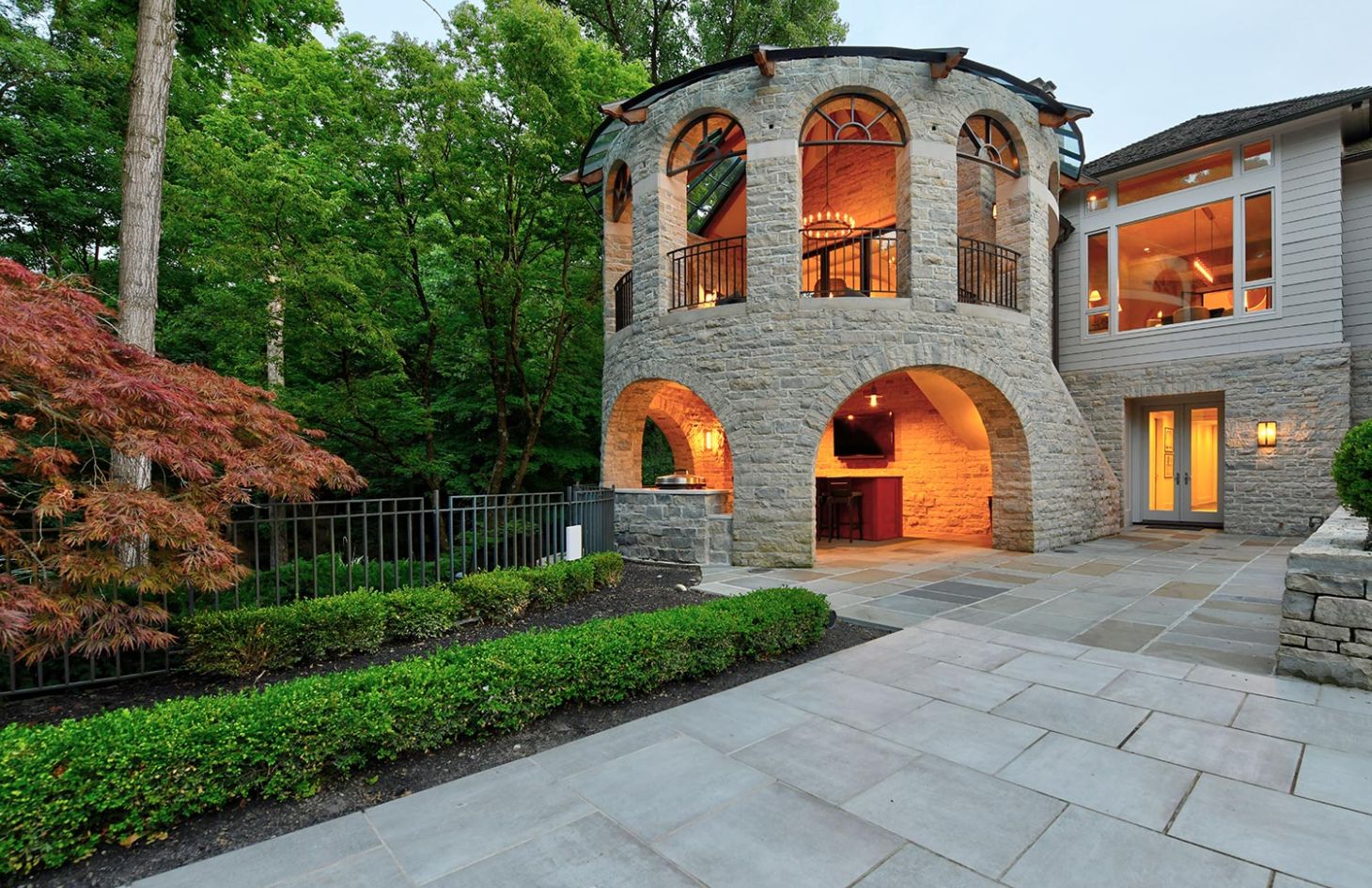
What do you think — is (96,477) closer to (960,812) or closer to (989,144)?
(960,812)

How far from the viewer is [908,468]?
37.7 ft

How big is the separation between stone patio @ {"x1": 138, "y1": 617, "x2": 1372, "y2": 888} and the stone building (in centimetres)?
487

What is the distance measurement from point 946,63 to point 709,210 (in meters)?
6.59

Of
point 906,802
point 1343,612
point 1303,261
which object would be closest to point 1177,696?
point 1343,612

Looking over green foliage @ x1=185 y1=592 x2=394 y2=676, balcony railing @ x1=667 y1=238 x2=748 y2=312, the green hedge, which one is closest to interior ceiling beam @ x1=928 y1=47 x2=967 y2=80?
balcony railing @ x1=667 y1=238 x2=748 y2=312

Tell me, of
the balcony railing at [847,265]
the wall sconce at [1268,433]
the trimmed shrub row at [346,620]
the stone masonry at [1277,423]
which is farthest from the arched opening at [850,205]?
the wall sconce at [1268,433]

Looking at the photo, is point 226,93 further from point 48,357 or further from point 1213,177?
point 1213,177

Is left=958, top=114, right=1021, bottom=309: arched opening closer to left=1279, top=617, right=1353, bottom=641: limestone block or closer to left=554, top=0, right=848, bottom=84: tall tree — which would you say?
left=1279, top=617, right=1353, bottom=641: limestone block

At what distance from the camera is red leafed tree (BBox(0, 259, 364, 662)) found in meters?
2.91

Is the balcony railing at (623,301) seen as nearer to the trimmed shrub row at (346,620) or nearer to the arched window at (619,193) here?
the arched window at (619,193)

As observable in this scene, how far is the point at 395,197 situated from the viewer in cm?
986

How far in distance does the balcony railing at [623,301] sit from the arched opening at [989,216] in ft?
17.4

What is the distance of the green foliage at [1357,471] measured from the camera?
3.89m

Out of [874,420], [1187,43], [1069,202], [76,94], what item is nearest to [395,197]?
[76,94]
